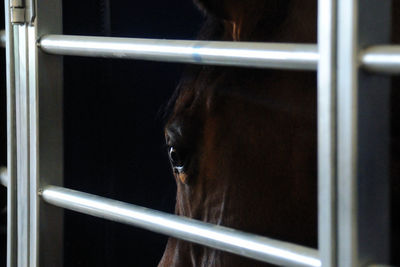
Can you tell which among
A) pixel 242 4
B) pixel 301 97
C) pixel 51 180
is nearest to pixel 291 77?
pixel 301 97

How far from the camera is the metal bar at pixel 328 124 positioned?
2.34 ft

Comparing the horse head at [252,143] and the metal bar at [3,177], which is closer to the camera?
the horse head at [252,143]

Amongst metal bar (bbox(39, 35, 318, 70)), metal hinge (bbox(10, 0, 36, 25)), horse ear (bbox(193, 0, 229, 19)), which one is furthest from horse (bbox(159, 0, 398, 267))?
metal hinge (bbox(10, 0, 36, 25))

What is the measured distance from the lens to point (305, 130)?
116 cm

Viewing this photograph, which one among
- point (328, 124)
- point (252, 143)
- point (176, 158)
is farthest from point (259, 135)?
point (328, 124)

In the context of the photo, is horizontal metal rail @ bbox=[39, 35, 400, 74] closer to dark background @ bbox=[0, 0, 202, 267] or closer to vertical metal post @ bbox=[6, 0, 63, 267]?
vertical metal post @ bbox=[6, 0, 63, 267]

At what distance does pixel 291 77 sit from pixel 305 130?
0.28ft

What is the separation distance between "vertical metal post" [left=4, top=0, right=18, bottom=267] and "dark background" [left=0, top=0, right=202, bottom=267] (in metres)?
0.22

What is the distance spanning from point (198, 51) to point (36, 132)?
396 millimetres

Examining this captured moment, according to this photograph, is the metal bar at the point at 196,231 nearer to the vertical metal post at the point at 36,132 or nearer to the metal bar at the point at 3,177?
the vertical metal post at the point at 36,132

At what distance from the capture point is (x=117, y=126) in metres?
1.59

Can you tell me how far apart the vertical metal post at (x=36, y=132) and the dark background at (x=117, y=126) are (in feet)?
0.87

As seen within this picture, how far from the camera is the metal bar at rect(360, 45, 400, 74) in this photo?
659 millimetres

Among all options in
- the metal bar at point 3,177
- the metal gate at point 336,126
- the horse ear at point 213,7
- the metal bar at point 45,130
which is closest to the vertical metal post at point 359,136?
the metal gate at point 336,126
